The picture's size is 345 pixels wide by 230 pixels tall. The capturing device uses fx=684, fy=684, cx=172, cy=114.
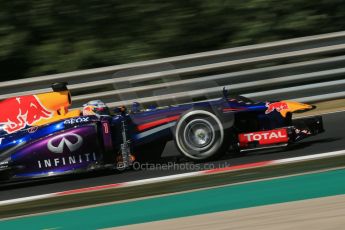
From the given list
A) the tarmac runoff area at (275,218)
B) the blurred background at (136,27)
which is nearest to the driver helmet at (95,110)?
the tarmac runoff area at (275,218)

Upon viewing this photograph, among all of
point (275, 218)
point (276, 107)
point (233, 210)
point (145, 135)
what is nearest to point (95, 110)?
point (145, 135)

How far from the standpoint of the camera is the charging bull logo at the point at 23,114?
659 cm

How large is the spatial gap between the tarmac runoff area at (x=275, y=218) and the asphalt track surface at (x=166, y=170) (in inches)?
68.4

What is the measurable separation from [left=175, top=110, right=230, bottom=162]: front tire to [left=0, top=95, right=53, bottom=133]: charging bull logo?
1322 millimetres

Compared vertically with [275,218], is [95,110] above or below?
above

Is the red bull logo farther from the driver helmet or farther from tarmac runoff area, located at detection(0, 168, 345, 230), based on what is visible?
the driver helmet

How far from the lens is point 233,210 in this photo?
4547 millimetres

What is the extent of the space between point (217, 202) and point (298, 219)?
85 cm

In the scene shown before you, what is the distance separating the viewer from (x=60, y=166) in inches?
250

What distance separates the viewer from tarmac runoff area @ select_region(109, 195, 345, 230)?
396 centimetres

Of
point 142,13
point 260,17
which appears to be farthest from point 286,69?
point 142,13

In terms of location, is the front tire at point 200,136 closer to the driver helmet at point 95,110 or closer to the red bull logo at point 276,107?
the red bull logo at point 276,107

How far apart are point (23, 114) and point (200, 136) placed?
5.71 ft

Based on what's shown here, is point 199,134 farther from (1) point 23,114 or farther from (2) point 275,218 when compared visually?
(2) point 275,218
